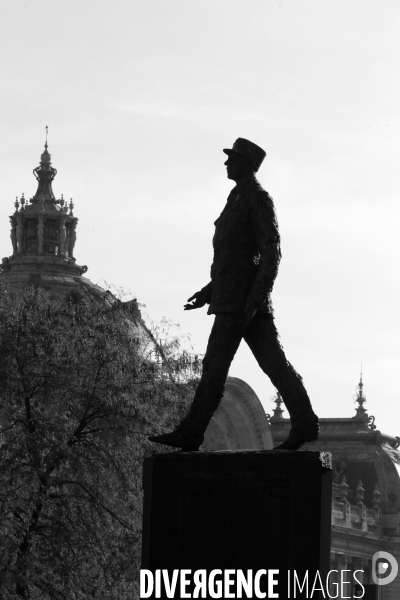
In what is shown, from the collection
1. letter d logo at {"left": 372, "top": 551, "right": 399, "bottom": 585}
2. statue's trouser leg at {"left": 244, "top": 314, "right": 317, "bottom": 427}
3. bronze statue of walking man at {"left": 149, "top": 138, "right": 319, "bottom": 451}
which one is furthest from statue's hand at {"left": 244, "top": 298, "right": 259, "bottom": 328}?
letter d logo at {"left": 372, "top": 551, "right": 399, "bottom": 585}

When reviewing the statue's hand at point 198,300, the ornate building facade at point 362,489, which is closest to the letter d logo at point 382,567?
the ornate building facade at point 362,489

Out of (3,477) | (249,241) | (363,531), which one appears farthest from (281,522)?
(363,531)

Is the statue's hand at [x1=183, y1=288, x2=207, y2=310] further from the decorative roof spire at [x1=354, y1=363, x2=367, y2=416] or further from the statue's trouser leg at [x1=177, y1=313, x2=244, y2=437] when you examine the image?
the decorative roof spire at [x1=354, y1=363, x2=367, y2=416]

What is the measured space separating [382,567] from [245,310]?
73237 mm

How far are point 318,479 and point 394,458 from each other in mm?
77450

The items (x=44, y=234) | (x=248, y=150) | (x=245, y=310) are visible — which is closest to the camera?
(x=245, y=310)

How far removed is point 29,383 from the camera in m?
31.8

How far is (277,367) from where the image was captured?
17688 mm

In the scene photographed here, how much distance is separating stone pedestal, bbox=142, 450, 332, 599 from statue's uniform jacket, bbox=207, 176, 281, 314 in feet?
5.61

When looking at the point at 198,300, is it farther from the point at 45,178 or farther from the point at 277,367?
the point at 45,178

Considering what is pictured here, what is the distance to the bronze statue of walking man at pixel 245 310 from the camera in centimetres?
1753

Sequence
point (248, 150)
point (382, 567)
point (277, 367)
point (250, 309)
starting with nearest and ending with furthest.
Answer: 1. point (250, 309)
2. point (277, 367)
3. point (248, 150)
4. point (382, 567)

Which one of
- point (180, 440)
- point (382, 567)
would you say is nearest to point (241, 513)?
point (180, 440)

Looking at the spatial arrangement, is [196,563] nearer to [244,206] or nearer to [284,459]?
[284,459]
